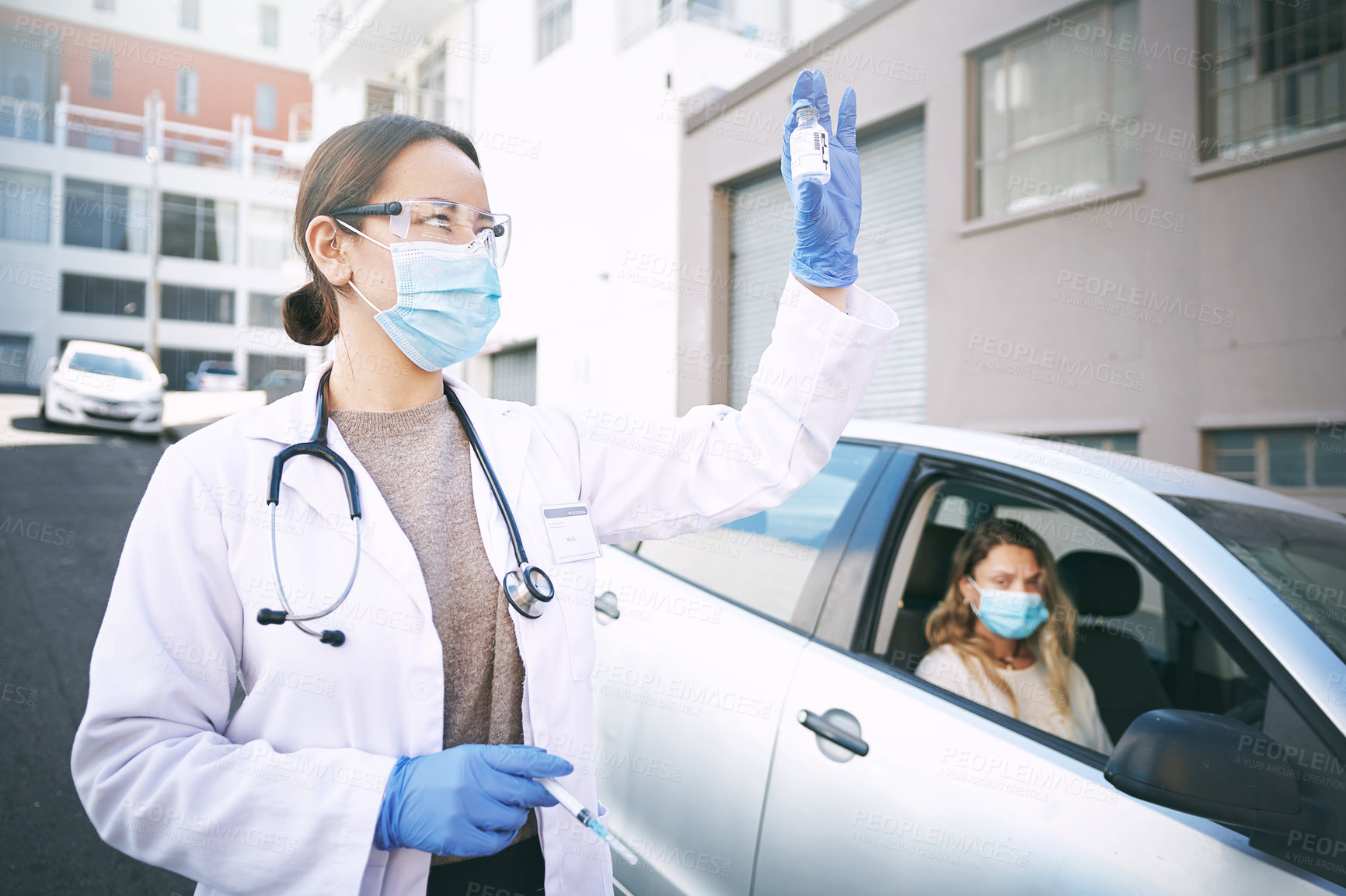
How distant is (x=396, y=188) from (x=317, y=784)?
1036 millimetres

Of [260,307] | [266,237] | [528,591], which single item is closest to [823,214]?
[528,591]

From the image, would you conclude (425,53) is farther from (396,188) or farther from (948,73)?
(396,188)

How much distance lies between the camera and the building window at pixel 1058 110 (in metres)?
7.54

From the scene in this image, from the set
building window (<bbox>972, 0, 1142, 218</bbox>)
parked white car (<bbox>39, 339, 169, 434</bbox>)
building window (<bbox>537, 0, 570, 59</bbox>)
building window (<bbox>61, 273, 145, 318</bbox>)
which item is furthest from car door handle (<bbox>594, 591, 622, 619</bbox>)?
building window (<bbox>61, 273, 145, 318</bbox>)

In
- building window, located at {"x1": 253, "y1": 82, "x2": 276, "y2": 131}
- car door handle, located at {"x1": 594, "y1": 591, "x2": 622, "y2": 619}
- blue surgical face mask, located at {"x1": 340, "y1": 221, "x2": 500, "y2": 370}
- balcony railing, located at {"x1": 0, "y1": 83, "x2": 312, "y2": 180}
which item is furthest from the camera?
building window, located at {"x1": 253, "y1": 82, "x2": 276, "y2": 131}

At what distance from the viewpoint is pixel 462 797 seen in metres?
1.26

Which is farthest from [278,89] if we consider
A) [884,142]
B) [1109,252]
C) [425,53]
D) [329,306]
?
[329,306]

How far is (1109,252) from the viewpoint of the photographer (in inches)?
291

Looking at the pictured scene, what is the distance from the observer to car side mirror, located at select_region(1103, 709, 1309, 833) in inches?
57.9

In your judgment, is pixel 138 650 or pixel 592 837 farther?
pixel 592 837

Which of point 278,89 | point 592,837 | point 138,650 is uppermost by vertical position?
point 278,89

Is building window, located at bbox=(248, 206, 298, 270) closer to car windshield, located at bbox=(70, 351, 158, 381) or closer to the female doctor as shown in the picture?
car windshield, located at bbox=(70, 351, 158, 381)

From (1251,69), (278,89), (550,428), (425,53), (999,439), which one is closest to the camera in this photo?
(550,428)

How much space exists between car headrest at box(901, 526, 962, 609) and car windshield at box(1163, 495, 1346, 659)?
2.28 feet
